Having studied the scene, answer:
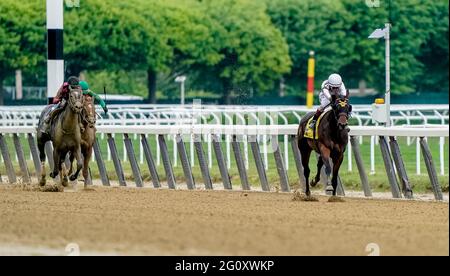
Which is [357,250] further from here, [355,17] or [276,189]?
[355,17]

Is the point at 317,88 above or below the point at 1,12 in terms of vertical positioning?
below

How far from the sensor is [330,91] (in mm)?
15281

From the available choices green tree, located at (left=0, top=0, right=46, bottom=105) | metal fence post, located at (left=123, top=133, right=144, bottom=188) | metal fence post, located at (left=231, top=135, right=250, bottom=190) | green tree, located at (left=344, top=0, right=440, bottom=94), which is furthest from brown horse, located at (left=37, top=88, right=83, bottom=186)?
green tree, located at (left=344, top=0, right=440, bottom=94)

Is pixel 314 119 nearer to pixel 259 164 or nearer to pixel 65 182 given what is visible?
pixel 259 164

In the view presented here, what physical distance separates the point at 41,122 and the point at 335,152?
3677mm

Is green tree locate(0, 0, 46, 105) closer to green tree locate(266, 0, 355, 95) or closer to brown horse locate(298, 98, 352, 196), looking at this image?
green tree locate(266, 0, 355, 95)

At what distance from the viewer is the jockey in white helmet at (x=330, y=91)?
15141 millimetres

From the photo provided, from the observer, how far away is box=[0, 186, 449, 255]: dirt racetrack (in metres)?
9.27

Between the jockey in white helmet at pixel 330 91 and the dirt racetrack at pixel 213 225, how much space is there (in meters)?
0.90

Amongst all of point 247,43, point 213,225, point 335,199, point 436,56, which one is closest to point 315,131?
point 335,199

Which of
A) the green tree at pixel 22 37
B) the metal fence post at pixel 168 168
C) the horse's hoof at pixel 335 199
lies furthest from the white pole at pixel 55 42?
the green tree at pixel 22 37

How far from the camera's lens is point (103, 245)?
943cm

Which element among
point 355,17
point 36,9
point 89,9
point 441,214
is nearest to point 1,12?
point 36,9

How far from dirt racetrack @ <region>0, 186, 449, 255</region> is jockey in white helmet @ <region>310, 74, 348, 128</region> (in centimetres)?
90
